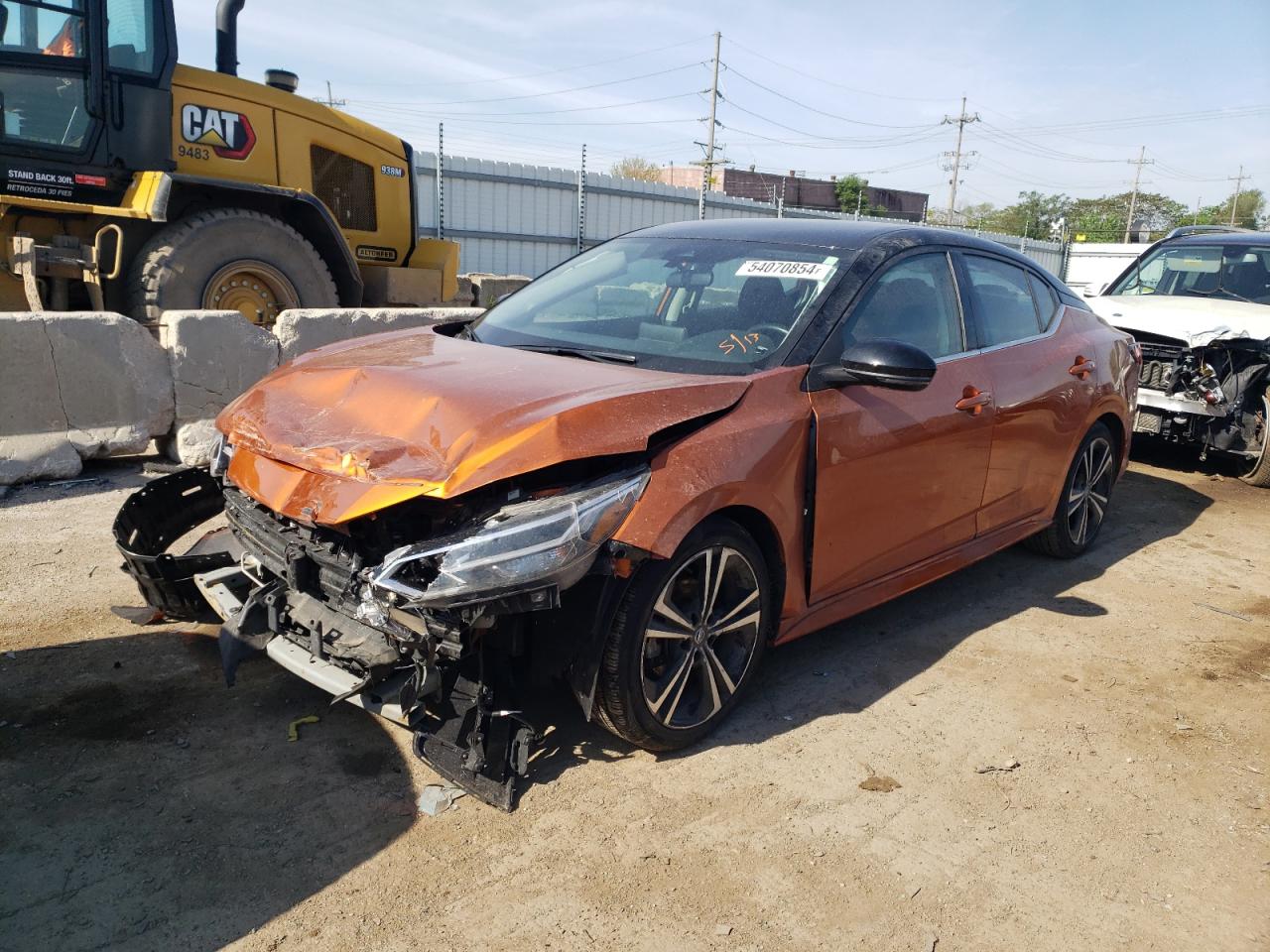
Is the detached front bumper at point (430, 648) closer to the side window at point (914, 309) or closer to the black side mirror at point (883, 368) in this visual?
the black side mirror at point (883, 368)

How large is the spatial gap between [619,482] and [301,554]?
3.26 ft

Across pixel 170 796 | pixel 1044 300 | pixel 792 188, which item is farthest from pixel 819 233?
pixel 792 188

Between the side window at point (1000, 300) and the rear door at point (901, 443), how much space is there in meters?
0.21

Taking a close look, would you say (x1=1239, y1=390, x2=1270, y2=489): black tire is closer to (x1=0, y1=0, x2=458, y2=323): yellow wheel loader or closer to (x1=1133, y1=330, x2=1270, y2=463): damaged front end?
(x1=1133, y1=330, x2=1270, y2=463): damaged front end

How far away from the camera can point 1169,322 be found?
7.83 metres

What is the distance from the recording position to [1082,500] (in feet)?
17.9

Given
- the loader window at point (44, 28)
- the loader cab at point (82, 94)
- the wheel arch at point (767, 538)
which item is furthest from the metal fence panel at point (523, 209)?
the wheel arch at point (767, 538)

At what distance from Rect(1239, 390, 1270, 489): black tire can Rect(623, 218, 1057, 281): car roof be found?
4.51m

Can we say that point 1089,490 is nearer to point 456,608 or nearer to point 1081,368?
point 1081,368

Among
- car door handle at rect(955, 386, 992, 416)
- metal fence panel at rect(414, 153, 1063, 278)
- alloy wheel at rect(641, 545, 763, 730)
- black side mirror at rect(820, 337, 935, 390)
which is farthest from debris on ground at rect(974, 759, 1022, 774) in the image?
metal fence panel at rect(414, 153, 1063, 278)

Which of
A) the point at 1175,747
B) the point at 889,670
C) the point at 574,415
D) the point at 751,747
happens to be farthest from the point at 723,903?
the point at 1175,747

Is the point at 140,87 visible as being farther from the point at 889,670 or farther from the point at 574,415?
the point at 889,670

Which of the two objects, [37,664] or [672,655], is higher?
[672,655]

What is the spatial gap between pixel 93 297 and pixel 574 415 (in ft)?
18.3
